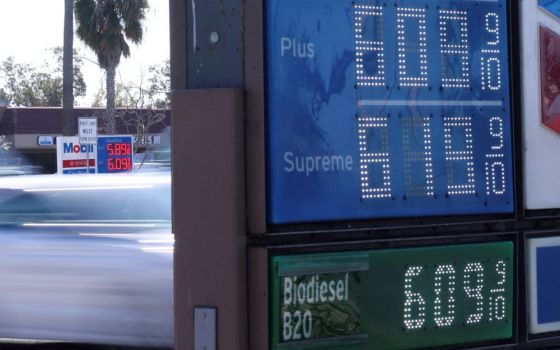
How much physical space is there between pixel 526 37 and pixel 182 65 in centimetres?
171

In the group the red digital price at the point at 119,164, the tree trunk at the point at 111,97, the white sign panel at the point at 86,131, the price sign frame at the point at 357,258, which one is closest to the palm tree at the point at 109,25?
the tree trunk at the point at 111,97

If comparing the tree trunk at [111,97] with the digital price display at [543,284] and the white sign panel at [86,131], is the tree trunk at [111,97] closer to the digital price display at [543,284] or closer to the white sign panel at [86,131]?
the white sign panel at [86,131]

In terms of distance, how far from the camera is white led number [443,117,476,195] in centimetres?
422

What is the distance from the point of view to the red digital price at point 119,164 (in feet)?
72.2

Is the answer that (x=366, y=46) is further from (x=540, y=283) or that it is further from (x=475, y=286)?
(x=540, y=283)

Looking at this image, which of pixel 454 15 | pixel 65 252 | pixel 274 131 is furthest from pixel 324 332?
pixel 65 252

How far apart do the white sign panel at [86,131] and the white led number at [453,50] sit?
60.7 ft

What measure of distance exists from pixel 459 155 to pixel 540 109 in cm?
52

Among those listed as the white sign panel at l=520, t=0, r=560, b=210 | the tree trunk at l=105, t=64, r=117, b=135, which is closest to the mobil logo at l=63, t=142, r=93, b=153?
the tree trunk at l=105, t=64, r=117, b=135

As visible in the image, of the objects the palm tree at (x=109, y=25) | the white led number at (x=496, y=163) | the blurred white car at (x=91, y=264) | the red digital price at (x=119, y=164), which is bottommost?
the blurred white car at (x=91, y=264)

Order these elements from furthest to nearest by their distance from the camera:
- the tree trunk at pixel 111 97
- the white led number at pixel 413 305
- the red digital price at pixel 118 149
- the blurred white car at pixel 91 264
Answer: the tree trunk at pixel 111 97
the red digital price at pixel 118 149
the blurred white car at pixel 91 264
the white led number at pixel 413 305

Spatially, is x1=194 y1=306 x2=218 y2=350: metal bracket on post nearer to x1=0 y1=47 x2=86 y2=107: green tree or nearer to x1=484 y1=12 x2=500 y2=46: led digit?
x1=484 y1=12 x2=500 y2=46: led digit

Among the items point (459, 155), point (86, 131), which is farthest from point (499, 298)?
point (86, 131)

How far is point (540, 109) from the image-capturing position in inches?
175
